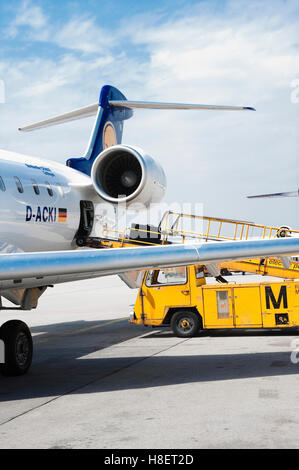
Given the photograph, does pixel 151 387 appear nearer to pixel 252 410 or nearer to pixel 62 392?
pixel 62 392

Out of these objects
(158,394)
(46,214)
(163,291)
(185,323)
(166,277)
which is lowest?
(158,394)

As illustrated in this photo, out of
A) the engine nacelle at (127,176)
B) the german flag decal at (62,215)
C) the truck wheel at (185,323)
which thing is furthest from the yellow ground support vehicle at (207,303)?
the german flag decal at (62,215)

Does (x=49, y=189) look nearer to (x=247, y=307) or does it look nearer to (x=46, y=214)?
(x=46, y=214)

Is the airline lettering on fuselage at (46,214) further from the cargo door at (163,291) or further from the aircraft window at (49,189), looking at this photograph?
the cargo door at (163,291)

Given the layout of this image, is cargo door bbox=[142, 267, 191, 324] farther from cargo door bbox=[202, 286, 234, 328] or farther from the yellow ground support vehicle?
cargo door bbox=[202, 286, 234, 328]

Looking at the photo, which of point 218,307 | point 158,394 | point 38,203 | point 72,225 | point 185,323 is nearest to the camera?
point 158,394

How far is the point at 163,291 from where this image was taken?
635 inches

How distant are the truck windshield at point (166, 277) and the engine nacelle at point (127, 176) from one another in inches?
95.1

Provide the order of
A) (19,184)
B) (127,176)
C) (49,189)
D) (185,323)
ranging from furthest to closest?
1. (185,323)
2. (127,176)
3. (49,189)
4. (19,184)

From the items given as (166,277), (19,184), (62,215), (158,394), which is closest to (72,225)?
(62,215)

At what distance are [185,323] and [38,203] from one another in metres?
5.87

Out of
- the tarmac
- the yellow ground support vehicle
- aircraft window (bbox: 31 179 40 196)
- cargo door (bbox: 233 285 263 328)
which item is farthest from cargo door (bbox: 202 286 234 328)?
aircraft window (bbox: 31 179 40 196)

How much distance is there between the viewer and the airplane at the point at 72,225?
8.98 meters
